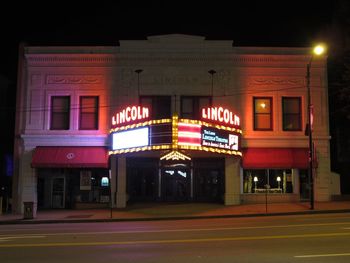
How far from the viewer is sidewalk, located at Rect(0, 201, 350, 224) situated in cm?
2386

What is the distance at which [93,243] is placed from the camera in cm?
1339

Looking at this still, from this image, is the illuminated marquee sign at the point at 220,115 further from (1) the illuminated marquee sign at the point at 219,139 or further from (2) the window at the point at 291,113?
(2) the window at the point at 291,113

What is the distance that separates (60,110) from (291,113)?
1462cm

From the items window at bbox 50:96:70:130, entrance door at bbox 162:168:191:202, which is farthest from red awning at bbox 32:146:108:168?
entrance door at bbox 162:168:191:202

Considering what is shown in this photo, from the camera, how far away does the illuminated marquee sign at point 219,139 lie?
2648 cm

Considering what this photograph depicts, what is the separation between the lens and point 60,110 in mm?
30125

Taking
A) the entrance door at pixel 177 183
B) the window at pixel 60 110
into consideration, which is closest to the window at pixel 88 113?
the window at pixel 60 110

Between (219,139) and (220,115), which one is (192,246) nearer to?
(219,139)

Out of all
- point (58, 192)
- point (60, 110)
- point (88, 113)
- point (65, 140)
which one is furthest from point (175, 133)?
point (58, 192)

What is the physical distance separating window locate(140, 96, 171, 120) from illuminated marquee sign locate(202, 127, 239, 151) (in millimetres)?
4065

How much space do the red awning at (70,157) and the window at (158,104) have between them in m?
3.82

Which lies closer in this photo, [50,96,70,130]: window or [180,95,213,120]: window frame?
[180,95,213,120]: window frame

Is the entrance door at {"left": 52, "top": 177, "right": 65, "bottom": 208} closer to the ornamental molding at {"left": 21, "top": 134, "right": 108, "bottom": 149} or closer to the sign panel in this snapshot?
the ornamental molding at {"left": 21, "top": 134, "right": 108, "bottom": 149}

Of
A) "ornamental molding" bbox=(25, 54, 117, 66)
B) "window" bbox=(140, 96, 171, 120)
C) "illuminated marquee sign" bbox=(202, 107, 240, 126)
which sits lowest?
"illuminated marquee sign" bbox=(202, 107, 240, 126)
